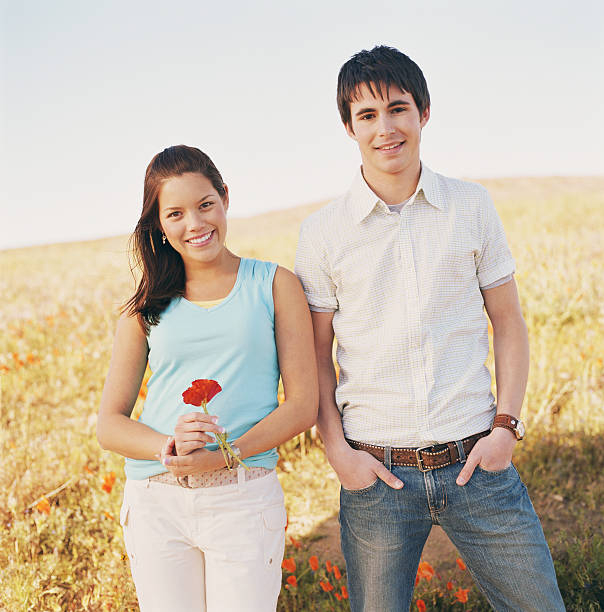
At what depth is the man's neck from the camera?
217 centimetres

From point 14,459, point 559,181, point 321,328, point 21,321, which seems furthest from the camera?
point 559,181

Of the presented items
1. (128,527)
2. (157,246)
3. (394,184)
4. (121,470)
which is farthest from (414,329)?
(121,470)

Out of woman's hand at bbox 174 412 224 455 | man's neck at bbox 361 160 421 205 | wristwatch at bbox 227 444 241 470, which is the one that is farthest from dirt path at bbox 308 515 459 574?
man's neck at bbox 361 160 421 205

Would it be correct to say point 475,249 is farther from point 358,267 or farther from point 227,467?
point 227,467

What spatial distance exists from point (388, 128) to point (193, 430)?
1097 millimetres

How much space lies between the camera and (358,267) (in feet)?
7.11

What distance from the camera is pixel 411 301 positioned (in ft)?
6.98

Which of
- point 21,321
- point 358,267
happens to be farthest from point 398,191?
point 21,321

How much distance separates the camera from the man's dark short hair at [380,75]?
2.10 metres

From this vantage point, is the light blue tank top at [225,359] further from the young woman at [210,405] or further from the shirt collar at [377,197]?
the shirt collar at [377,197]

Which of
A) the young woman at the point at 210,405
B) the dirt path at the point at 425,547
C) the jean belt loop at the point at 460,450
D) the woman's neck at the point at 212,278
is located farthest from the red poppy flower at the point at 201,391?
the dirt path at the point at 425,547

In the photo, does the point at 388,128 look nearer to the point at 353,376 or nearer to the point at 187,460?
the point at 353,376

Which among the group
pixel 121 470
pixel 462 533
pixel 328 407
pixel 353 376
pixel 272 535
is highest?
pixel 353 376

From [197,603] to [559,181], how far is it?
117ft
